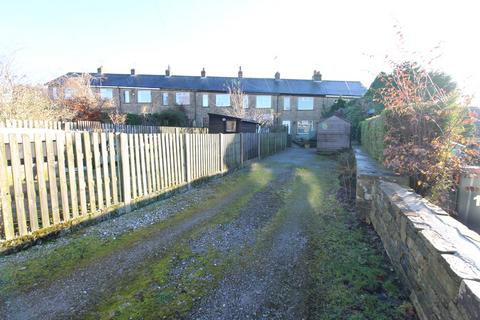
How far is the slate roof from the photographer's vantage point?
32375mm

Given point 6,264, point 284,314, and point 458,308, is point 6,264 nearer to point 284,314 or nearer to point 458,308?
point 284,314

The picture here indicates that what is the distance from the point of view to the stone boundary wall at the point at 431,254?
175 centimetres

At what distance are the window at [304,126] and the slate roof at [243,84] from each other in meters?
3.42

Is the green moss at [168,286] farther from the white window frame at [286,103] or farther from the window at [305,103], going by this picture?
the window at [305,103]

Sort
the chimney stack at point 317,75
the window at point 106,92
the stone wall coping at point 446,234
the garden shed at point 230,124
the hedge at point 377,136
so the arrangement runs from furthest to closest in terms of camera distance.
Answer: the chimney stack at point 317,75
the window at point 106,92
the garden shed at point 230,124
the hedge at point 377,136
the stone wall coping at point 446,234

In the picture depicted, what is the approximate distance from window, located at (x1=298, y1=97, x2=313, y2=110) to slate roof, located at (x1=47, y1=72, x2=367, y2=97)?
0.61m

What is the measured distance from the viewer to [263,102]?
3203cm

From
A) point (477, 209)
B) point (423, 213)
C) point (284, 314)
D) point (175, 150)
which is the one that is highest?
point (175, 150)

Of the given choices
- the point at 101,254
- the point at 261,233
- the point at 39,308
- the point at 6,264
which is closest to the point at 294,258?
the point at 261,233

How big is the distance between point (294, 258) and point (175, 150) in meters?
4.68

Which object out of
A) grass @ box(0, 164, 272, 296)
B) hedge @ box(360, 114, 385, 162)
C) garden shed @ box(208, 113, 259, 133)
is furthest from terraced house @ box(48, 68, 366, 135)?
grass @ box(0, 164, 272, 296)

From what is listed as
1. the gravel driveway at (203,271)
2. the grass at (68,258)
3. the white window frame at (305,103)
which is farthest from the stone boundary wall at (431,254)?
the white window frame at (305,103)

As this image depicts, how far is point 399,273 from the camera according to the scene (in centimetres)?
308

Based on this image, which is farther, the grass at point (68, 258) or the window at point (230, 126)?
the window at point (230, 126)
